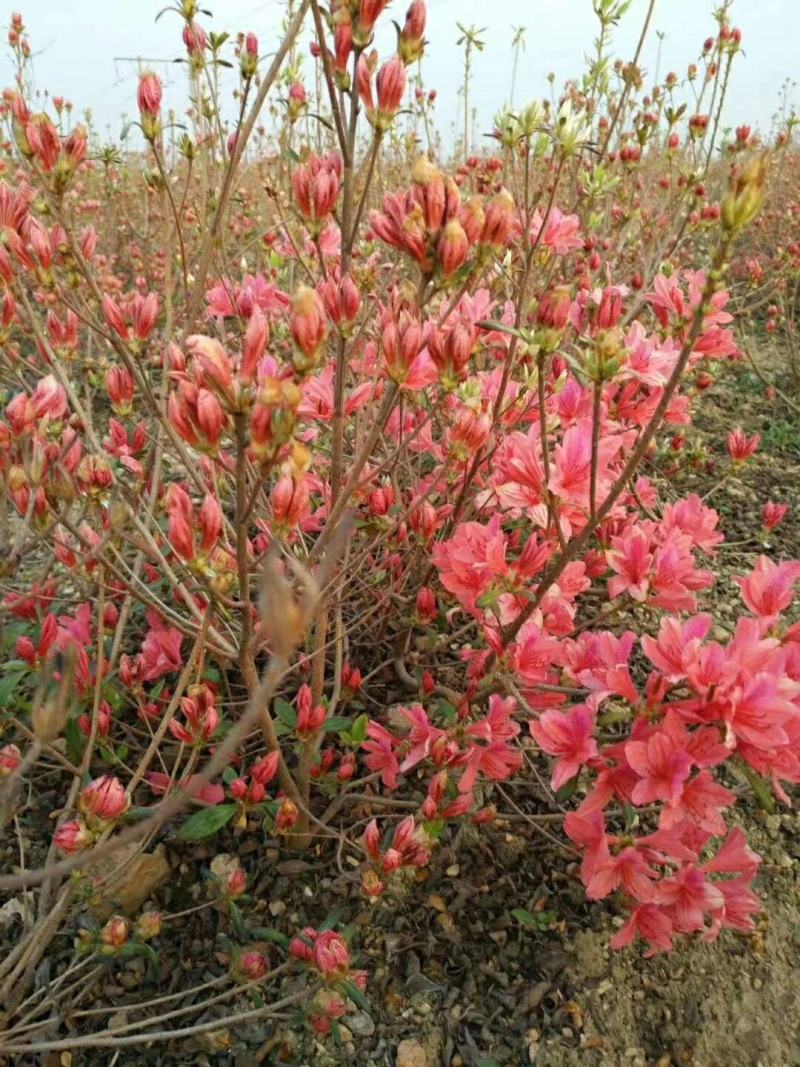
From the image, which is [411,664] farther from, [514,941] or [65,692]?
[65,692]

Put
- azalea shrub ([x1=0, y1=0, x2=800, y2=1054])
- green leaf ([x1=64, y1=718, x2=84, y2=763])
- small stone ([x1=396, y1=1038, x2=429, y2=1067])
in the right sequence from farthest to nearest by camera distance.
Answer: green leaf ([x1=64, y1=718, x2=84, y2=763]) < small stone ([x1=396, y1=1038, x2=429, y2=1067]) < azalea shrub ([x1=0, y1=0, x2=800, y2=1054])

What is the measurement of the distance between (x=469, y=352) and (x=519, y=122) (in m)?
0.84

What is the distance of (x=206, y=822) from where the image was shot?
5.05ft

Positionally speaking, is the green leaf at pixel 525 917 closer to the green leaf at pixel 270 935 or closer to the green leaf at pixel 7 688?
the green leaf at pixel 270 935

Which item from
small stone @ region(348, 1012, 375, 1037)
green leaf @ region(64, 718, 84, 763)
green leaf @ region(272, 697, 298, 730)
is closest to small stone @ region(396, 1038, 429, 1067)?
small stone @ region(348, 1012, 375, 1037)

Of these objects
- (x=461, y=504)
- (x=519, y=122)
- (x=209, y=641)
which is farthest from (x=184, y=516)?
(x=519, y=122)

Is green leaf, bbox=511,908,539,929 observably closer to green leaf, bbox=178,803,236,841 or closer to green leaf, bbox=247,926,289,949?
green leaf, bbox=247,926,289,949

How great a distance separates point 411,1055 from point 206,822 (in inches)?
23.6

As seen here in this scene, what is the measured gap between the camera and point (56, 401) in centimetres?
137

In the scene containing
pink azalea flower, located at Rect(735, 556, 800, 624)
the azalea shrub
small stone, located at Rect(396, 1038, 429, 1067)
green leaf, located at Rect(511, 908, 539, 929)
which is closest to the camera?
the azalea shrub

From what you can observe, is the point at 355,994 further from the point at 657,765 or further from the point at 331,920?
the point at 657,765

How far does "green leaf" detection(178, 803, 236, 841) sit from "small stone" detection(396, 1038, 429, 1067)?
22.0 inches

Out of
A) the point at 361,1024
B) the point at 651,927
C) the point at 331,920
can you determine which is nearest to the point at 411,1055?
the point at 361,1024

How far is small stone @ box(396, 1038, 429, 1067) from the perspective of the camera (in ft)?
4.76
